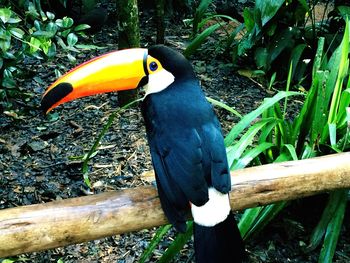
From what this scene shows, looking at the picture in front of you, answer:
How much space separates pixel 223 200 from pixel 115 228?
1.09 feet

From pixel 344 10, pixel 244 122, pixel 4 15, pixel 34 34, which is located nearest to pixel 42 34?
pixel 34 34

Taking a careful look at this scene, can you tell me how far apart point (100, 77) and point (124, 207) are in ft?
1.52

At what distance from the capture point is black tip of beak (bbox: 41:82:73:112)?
5.79ft

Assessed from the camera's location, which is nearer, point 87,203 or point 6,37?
point 87,203

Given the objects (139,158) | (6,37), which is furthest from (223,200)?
(139,158)

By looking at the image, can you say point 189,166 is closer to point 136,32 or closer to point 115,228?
point 115,228

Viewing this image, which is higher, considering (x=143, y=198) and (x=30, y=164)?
(x=143, y=198)

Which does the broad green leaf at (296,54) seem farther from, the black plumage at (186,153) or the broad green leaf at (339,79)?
the black plumage at (186,153)

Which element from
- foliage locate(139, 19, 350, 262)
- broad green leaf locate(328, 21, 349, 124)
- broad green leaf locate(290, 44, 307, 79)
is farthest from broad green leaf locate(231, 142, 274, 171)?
broad green leaf locate(290, 44, 307, 79)

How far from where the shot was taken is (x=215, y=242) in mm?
1650

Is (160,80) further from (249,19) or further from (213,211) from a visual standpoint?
(249,19)

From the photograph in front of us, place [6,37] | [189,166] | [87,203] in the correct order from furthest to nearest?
[6,37]
[189,166]
[87,203]

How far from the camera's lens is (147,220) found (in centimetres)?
163

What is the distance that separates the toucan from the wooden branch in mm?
72
